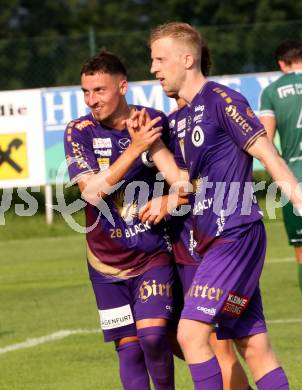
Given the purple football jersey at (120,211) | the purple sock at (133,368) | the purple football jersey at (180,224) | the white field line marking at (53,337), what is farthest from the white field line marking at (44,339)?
the purple football jersey at (180,224)

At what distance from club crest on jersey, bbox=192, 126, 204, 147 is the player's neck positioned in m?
0.19

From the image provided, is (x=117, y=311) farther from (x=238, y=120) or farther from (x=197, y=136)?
(x=238, y=120)

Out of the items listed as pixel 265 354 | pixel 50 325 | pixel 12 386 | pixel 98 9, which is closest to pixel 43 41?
pixel 50 325

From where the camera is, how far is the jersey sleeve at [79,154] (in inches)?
260

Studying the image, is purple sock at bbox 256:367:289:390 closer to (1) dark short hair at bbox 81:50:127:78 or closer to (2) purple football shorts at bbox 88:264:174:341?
(2) purple football shorts at bbox 88:264:174:341

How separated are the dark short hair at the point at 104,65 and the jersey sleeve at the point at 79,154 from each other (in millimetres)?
333

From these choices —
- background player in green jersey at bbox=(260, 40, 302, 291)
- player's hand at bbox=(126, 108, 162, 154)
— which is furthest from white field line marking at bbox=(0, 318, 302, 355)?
player's hand at bbox=(126, 108, 162, 154)

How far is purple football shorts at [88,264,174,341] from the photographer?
6.64 m

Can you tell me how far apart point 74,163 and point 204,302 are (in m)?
1.28

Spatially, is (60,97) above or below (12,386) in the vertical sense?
below

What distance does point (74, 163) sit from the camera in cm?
664

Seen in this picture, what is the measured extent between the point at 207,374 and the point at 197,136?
3.81 ft

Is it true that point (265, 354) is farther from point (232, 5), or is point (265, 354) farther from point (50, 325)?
point (232, 5)

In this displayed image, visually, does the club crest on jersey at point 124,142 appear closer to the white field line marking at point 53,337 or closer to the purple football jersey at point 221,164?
the purple football jersey at point 221,164
